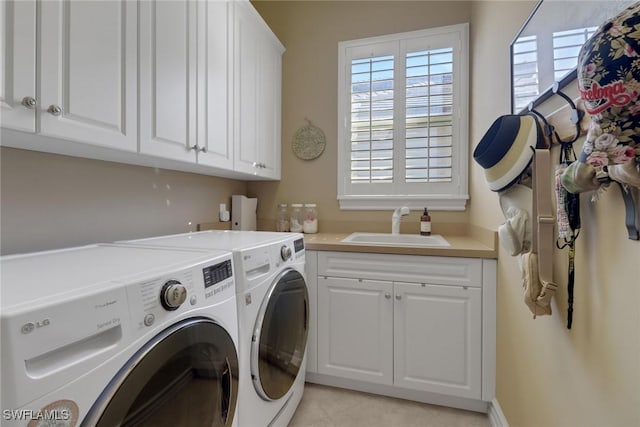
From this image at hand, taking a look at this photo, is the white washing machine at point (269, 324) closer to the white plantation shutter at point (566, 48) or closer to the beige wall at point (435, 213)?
the beige wall at point (435, 213)

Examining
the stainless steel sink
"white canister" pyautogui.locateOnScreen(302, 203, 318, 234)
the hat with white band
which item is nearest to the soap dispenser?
the stainless steel sink

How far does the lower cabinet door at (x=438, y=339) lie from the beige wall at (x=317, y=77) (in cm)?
76

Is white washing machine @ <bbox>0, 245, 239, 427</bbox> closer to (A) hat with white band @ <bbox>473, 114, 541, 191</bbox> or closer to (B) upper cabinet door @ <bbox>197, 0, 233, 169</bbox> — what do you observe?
(B) upper cabinet door @ <bbox>197, 0, 233, 169</bbox>

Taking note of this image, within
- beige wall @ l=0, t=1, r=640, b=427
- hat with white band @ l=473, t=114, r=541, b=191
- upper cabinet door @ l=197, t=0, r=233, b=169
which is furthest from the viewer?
upper cabinet door @ l=197, t=0, r=233, b=169

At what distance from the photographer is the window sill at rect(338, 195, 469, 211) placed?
2.15m

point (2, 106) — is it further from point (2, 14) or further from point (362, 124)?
point (362, 124)

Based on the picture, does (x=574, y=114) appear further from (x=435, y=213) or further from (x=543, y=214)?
(x=435, y=213)

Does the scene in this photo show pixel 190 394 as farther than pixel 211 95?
No

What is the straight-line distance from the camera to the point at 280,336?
133cm

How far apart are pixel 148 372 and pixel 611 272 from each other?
112 cm

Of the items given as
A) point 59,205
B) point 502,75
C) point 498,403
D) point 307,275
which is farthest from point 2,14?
point 498,403

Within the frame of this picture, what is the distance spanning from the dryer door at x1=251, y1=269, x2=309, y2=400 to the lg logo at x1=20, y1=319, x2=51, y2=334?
0.70 metres

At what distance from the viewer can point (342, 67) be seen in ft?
7.80

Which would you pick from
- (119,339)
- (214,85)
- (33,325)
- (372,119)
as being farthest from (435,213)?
(33,325)
